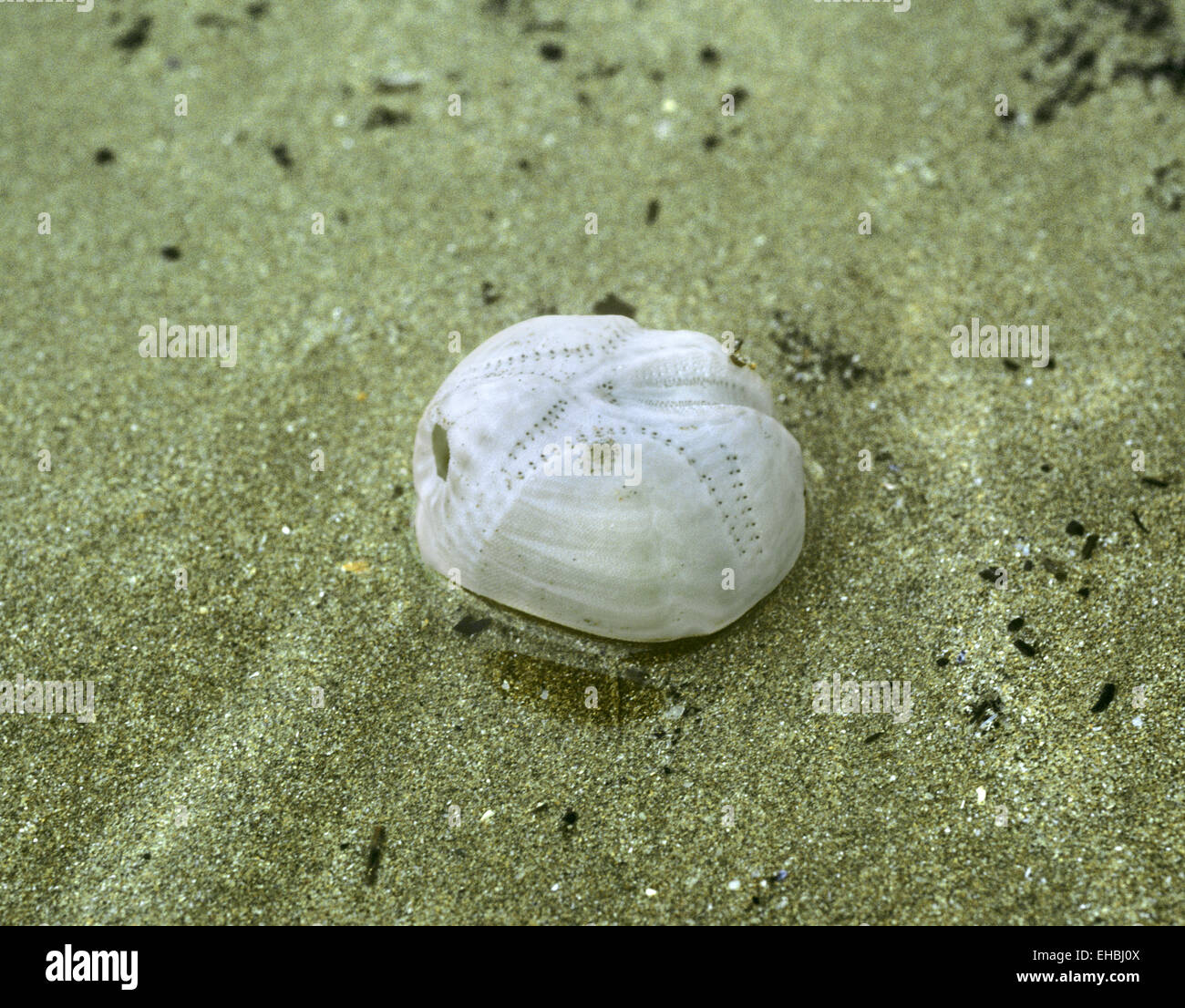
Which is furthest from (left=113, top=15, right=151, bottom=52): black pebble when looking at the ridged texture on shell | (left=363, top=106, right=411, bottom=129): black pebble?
the ridged texture on shell

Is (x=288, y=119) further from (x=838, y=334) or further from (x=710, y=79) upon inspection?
(x=838, y=334)

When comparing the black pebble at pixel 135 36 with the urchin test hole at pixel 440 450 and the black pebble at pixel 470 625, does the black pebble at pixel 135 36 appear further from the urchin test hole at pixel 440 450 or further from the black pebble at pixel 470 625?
the black pebble at pixel 470 625

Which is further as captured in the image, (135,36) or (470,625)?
(135,36)

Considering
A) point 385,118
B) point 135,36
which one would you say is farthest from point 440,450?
point 135,36

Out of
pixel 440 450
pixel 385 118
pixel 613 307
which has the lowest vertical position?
pixel 440 450

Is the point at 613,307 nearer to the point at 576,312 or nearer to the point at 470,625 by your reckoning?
the point at 576,312

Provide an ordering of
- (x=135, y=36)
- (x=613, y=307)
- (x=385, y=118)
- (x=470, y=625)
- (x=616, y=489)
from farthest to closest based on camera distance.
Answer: (x=135, y=36)
(x=385, y=118)
(x=613, y=307)
(x=470, y=625)
(x=616, y=489)

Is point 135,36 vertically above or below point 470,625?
above

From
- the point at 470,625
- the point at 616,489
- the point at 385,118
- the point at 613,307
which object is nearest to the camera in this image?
the point at 616,489
